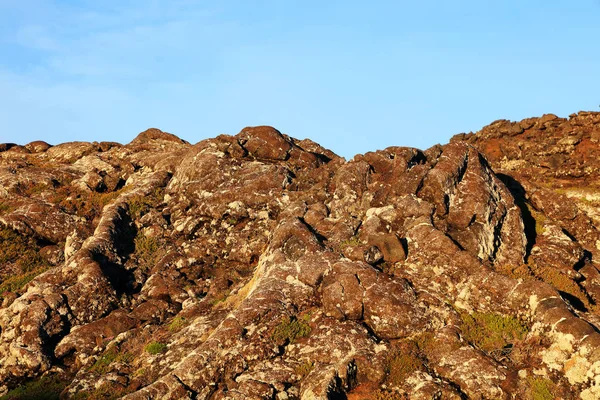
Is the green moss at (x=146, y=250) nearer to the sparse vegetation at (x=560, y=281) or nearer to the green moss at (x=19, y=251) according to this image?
the green moss at (x=19, y=251)

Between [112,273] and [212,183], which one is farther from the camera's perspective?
[212,183]

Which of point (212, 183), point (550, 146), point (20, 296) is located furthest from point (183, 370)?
point (550, 146)

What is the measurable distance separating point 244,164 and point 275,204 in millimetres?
6071

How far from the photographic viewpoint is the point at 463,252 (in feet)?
101

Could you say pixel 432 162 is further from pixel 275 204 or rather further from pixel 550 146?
pixel 550 146

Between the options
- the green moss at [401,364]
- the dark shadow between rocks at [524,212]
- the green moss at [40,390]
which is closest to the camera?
the green moss at [401,364]

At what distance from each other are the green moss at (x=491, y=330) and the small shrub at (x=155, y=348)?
593 inches

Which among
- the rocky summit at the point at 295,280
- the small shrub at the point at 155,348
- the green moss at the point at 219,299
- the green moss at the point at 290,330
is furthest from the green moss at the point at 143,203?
the green moss at the point at 290,330

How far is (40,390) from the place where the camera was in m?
26.9

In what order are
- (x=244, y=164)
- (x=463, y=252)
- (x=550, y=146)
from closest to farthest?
(x=463, y=252), (x=244, y=164), (x=550, y=146)

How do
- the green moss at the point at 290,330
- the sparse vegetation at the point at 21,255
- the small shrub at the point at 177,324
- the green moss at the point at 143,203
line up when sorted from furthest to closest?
1. the green moss at the point at 143,203
2. the sparse vegetation at the point at 21,255
3. the small shrub at the point at 177,324
4. the green moss at the point at 290,330

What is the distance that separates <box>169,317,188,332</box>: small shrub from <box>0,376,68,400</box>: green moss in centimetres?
589

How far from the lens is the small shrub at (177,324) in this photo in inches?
1177

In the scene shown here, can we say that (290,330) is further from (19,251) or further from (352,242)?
(19,251)
